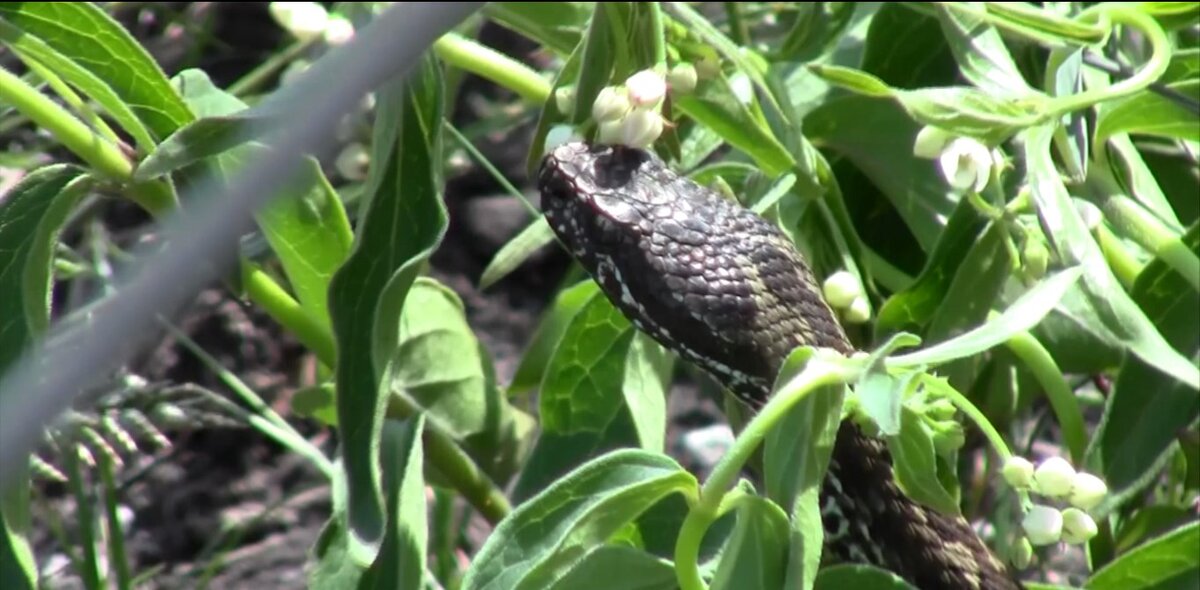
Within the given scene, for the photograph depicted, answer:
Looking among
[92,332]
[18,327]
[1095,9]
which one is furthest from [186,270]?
[1095,9]

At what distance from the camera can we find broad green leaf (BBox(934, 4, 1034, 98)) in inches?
64.7

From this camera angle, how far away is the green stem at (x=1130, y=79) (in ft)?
4.91

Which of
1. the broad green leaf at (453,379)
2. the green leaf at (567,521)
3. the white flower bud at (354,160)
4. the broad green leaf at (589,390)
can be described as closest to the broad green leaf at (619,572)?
the green leaf at (567,521)

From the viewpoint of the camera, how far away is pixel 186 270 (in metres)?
0.57

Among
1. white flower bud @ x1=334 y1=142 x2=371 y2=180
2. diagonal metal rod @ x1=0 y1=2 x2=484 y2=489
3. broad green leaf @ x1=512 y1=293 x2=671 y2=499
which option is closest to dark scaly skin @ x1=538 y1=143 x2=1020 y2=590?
broad green leaf @ x1=512 y1=293 x2=671 y2=499

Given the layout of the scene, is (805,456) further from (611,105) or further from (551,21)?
(551,21)

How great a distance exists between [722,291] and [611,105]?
0.27m

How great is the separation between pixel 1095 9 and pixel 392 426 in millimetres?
787

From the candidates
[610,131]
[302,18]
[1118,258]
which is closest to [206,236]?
[610,131]

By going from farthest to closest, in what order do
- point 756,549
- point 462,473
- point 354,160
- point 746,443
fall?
point 354,160, point 462,473, point 756,549, point 746,443

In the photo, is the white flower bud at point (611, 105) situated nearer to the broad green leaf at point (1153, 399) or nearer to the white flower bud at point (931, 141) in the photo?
the white flower bud at point (931, 141)

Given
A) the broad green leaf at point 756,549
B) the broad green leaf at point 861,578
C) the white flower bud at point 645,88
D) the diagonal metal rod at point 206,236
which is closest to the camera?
the diagonal metal rod at point 206,236

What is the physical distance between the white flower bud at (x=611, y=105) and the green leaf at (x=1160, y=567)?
63 centimetres

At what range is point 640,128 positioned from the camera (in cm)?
142
